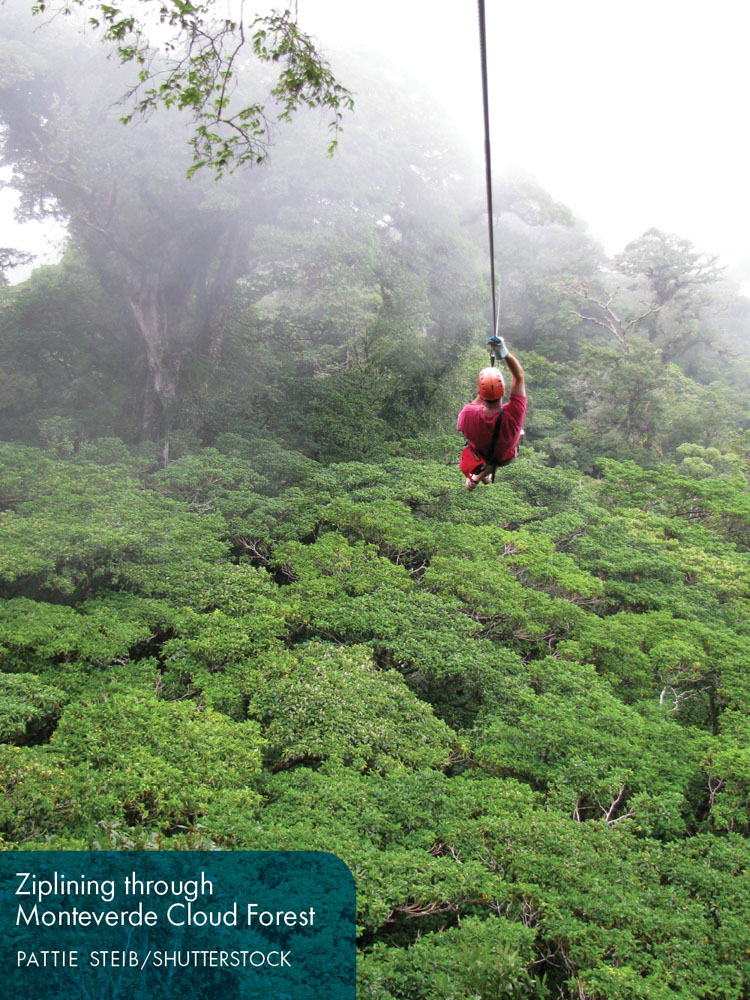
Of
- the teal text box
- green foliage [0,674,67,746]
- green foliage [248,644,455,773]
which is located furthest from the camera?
green foliage [248,644,455,773]

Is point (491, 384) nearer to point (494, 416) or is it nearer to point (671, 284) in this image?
point (494, 416)

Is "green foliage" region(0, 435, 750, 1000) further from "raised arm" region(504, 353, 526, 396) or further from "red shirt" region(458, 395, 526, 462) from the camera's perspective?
"raised arm" region(504, 353, 526, 396)

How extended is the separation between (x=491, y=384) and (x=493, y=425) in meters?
0.30

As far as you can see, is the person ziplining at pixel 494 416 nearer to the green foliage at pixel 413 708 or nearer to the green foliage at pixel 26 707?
the green foliage at pixel 413 708

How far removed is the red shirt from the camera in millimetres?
3262

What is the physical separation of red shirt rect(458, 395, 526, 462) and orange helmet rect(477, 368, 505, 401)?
4.8 inches

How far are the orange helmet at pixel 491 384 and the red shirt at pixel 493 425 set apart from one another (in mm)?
122

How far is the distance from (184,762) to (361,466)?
313 inches

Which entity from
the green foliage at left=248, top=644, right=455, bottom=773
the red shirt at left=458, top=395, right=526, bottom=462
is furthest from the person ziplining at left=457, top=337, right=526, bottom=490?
the green foliage at left=248, top=644, right=455, bottom=773

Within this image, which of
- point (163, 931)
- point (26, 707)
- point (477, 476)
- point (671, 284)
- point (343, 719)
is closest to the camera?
point (477, 476)

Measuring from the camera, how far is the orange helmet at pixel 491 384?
3029 mm

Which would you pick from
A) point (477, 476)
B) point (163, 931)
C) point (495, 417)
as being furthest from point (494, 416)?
point (163, 931)

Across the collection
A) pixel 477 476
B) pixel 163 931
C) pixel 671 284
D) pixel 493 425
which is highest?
pixel 671 284

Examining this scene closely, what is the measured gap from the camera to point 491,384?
3045 millimetres
